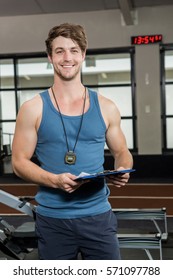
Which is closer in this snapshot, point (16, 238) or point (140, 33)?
point (16, 238)

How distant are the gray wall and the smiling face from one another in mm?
7576

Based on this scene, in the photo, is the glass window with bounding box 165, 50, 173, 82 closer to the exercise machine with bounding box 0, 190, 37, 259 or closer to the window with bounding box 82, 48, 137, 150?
the window with bounding box 82, 48, 137, 150

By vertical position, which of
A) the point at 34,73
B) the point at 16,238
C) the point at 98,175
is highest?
the point at 34,73

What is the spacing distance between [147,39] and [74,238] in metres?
7.79

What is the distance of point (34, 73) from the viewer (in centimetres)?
941

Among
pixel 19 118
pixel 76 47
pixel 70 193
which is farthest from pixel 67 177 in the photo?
pixel 76 47

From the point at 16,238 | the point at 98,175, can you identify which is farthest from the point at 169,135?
the point at 98,175

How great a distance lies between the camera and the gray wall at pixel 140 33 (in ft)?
28.9

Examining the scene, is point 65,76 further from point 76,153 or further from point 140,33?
point 140,33

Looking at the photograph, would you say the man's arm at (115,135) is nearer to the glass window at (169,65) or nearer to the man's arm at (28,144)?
the man's arm at (28,144)

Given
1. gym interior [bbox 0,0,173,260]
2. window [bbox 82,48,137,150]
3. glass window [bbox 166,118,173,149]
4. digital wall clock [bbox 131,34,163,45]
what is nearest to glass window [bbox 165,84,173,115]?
gym interior [bbox 0,0,173,260]

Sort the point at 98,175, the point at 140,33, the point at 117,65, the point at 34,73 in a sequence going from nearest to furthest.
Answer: the point at 98,175 < the point at 140,33 < the point at 117,65 < the point at 34,73

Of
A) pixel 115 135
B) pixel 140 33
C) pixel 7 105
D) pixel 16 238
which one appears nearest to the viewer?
pixel 115 135
